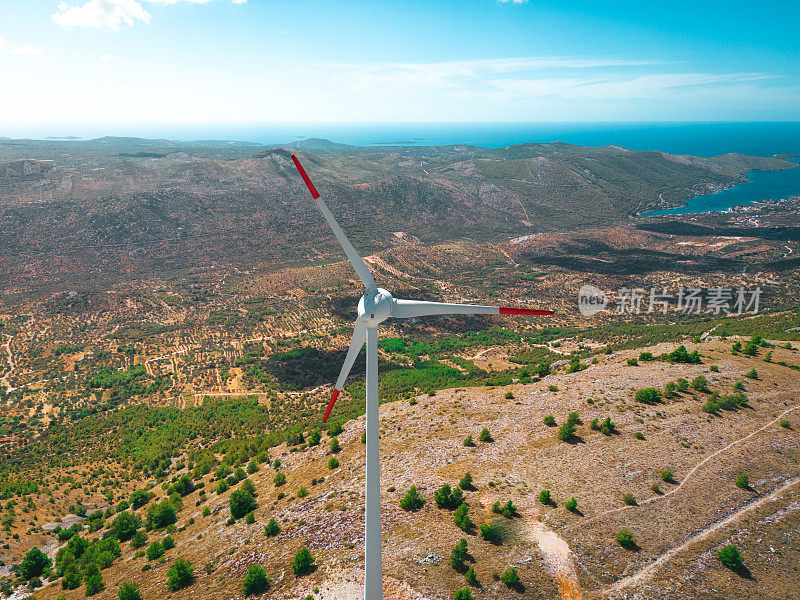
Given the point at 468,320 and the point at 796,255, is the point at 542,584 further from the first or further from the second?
the point at 796,255

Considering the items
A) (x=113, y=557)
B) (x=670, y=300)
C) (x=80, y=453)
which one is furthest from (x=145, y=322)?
(x=670, y=300)

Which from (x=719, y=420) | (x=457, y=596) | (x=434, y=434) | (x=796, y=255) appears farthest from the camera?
(x=796, y=255)

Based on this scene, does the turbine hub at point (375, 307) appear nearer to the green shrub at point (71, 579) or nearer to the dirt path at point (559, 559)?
the dirt path at point (559, 559)

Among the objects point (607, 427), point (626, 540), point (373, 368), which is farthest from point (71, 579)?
point (607, 427)

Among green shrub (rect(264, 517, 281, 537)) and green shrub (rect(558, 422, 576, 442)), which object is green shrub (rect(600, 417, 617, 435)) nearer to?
green shrub (rect(558, 422, 576, 442))

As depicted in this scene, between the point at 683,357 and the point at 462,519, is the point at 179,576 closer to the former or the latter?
the point at 462,519

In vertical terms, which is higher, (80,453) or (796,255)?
(796,255)

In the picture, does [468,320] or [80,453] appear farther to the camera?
[468,320]

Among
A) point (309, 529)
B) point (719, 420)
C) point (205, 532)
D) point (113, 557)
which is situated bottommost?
point (113, 557)
